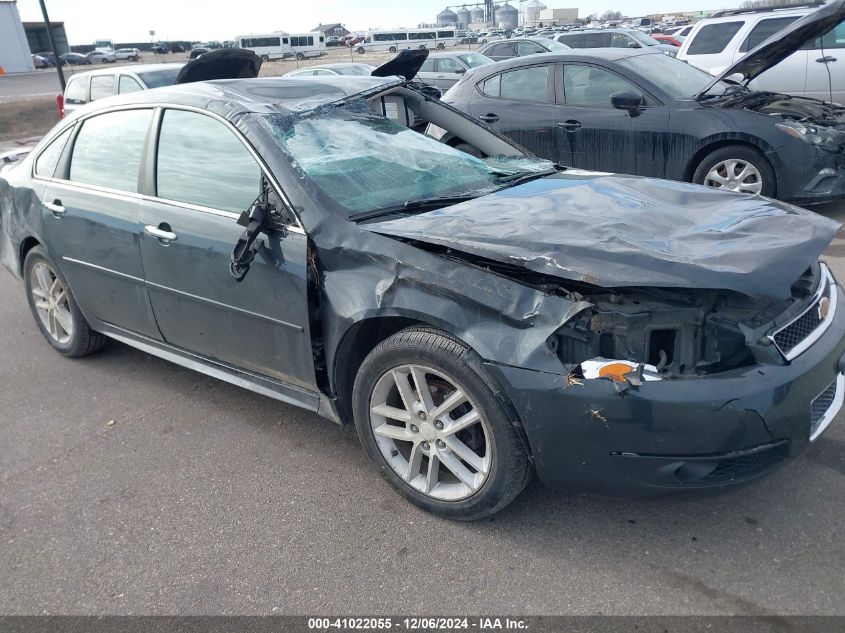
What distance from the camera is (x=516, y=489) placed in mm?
2678

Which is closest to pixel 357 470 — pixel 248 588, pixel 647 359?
pixel 248 588

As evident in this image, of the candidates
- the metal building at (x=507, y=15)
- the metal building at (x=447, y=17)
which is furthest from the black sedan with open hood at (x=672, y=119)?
the metal building at (x=507, y=15)

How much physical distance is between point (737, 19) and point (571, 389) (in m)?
11.2

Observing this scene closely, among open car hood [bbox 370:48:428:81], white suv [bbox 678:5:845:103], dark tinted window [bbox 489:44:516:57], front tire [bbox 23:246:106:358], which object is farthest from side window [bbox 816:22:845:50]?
dark tinted window [bbox 489:44:516:57]

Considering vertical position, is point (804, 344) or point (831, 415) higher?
point (804, 344)

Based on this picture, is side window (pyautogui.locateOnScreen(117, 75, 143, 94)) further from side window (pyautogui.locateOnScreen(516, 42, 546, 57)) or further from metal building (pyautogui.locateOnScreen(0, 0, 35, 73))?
metal building (pyautogui.locateOnScreen(0, 0, 35, 73))

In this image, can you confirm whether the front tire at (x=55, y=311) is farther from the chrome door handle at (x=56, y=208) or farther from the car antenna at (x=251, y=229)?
the car antenna at (x=251, y=229)

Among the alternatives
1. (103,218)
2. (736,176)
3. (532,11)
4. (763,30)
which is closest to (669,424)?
(103,218)

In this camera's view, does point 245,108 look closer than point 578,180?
Yes

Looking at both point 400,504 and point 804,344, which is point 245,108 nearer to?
point 400,504

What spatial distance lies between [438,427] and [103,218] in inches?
89.9

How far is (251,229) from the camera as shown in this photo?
3.01m

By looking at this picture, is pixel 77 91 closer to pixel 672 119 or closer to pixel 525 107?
pixel 525 107

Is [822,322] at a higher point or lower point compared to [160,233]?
lower
